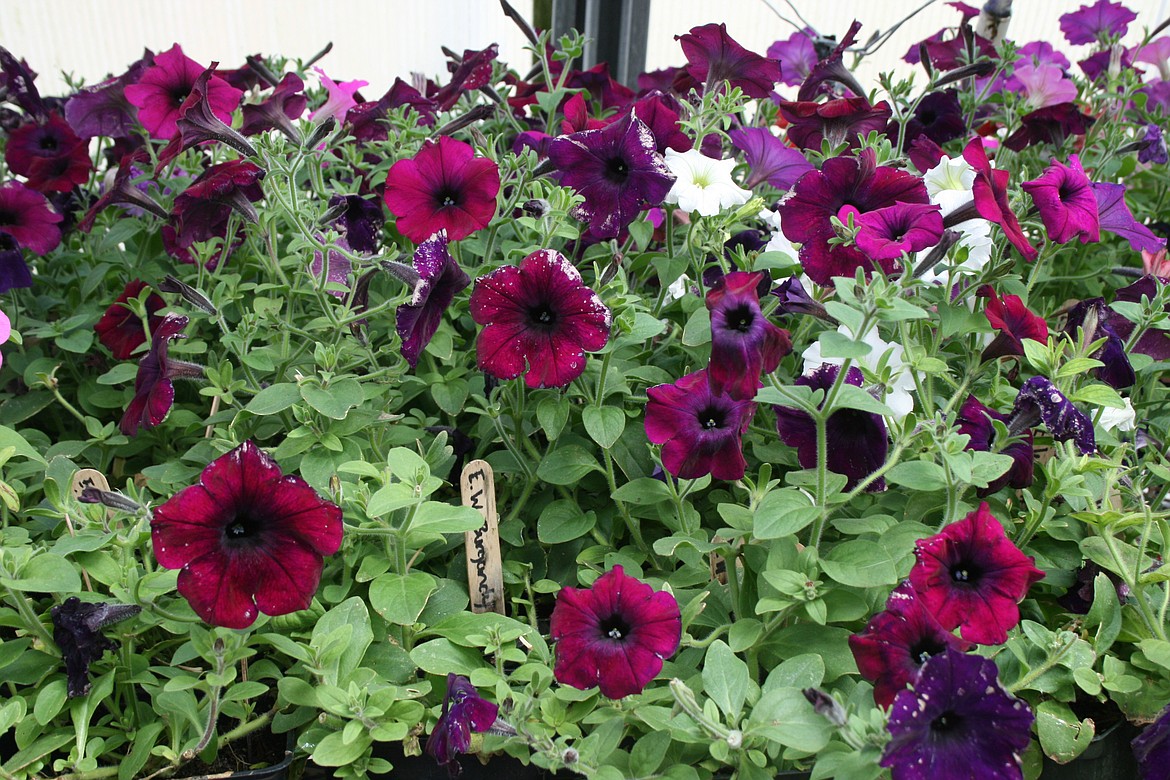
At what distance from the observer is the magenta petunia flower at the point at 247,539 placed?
24.4 inches

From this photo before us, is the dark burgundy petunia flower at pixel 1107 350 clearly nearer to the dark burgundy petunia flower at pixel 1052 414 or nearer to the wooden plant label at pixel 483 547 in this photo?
the dark burgundy petunia flower at pixel 1052 414

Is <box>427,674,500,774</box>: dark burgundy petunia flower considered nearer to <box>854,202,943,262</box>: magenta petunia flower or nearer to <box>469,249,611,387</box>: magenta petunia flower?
<box>469,249,611,387</box>: magenta petunia flower

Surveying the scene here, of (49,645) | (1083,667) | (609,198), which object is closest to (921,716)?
(1083,667)

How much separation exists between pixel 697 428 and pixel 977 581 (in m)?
0.26

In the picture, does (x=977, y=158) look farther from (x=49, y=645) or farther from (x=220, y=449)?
(x=49, y=645)

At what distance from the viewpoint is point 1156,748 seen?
0.70 metres

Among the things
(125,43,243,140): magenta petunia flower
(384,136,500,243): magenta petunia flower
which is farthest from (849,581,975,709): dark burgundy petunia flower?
(125,43,243,140): magenta petunia flower

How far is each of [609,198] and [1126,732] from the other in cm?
69

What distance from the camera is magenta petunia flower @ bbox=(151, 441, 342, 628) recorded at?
62 centimetres

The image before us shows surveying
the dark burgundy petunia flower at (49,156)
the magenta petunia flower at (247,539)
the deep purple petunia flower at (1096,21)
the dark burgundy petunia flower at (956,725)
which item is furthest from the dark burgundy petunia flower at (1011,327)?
the dark burgundy petunia flower at (49,156)

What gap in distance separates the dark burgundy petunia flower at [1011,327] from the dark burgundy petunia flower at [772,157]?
0.30 meters

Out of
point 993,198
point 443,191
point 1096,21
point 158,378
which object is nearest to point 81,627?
point 158,378

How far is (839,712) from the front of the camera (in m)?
0.58

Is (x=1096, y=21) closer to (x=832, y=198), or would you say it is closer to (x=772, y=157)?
(x=772, y=157)
